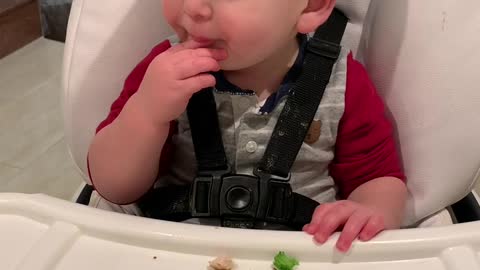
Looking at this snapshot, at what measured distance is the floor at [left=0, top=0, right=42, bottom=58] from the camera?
201 centimetres

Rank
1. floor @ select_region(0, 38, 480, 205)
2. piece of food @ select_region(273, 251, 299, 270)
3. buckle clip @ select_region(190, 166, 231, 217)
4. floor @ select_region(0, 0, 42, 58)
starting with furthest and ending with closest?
floor @ select_region(0, 0, 42, 58), floor @ select_region(0, 38, 480, 205), buckle clip @ select_region(190, 166, 231, 217), piece of food @ select_region(273, 251, 299, 270)

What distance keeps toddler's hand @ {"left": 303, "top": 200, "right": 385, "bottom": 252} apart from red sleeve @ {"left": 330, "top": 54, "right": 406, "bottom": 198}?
145mm

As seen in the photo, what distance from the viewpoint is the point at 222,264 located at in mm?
637

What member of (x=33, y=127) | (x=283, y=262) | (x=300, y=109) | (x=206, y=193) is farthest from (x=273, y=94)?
(x=33, y=127)

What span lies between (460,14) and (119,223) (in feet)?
1.50

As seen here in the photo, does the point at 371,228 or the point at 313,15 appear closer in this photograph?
the point at 371,228

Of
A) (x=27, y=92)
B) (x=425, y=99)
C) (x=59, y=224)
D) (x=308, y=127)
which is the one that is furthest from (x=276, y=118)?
(x=27, y=92)

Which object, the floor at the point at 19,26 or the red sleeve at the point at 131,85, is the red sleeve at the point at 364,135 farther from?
the floor at the point at 19,26

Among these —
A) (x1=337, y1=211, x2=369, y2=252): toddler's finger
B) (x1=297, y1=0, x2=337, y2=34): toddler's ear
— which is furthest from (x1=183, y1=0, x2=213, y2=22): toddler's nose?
(x1=337, y1=211, x2=369, y2=252): toddler's finger

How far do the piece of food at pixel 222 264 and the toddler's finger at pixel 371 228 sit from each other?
0.13m

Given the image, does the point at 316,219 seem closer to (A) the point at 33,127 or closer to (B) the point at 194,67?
(B) the point at 194,67

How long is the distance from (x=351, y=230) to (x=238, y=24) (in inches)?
9.1

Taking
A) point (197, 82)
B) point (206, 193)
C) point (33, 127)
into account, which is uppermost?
point (197, 82)

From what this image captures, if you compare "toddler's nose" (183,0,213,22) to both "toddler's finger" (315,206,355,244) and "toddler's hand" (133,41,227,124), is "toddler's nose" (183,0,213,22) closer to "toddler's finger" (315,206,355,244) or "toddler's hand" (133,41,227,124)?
"toddler's hand" (133,41,227,124)
